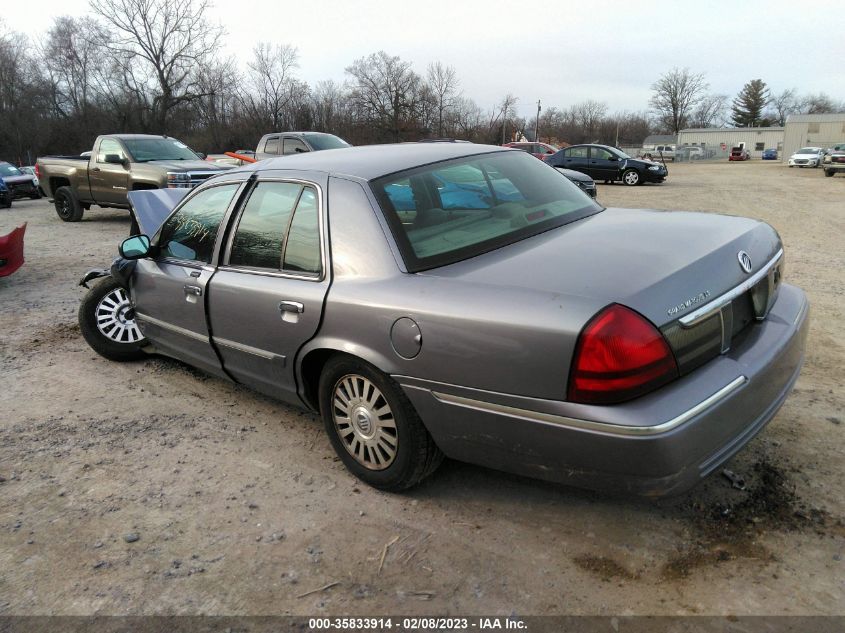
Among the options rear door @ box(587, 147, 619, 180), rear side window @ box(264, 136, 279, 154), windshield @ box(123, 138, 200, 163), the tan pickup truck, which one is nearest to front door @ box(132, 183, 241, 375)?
the tan pickup truck

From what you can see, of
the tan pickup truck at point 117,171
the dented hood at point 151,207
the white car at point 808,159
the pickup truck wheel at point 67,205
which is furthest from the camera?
the white car at point 808,159

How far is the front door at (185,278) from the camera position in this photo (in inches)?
144

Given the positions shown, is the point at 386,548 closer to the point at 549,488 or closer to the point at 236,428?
the point at 549,488

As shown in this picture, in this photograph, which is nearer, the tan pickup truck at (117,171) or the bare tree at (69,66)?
the tan pickup truck at (117,171)

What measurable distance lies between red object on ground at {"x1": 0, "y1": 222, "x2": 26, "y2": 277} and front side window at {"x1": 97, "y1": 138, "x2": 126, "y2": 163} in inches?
199

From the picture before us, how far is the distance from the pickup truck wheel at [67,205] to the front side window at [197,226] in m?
11.5

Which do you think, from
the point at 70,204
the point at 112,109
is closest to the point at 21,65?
the point at 112,109

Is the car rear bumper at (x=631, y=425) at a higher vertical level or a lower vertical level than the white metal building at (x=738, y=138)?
lower

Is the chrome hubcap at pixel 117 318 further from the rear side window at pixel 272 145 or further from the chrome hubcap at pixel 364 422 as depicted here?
the rear side window at pixel 272 145

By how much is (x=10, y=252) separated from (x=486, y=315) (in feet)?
24.2

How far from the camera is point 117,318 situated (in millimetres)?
5008

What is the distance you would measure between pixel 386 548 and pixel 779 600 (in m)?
1.47

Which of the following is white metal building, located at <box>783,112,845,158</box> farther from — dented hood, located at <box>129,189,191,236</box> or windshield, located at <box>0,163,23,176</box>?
dented hood, located at <box>129,189,191,236</box>

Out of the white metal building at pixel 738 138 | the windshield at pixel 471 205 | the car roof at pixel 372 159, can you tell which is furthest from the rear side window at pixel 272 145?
the white metal building at pixel 738 138
